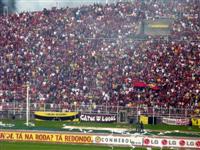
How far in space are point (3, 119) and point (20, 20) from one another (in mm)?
19836

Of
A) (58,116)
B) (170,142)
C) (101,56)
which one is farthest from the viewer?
(101,56)

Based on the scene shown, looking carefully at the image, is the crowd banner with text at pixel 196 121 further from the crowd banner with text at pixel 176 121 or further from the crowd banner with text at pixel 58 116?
→ the crowd banner with text at pixel 58 116

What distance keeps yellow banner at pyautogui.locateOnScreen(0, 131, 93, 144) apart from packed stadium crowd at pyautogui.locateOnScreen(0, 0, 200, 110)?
12664 mm

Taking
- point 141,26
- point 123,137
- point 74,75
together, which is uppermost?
point 141,26

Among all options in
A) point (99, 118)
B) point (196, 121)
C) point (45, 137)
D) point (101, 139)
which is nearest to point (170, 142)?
point (101, 139)

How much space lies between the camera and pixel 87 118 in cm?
4675

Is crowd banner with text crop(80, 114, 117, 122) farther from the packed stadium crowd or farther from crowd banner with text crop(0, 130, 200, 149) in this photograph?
crowd banner with text crop(0, 130, 200, 149)

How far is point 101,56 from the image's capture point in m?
56.3

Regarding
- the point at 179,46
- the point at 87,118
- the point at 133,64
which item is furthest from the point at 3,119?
the point at 179,46

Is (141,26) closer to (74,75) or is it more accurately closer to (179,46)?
(179,46)

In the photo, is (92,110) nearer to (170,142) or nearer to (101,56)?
(101,56)

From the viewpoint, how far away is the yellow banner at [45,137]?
35.0 m

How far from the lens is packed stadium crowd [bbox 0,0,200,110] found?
1977 inches

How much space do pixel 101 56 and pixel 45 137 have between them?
21.8 metres
